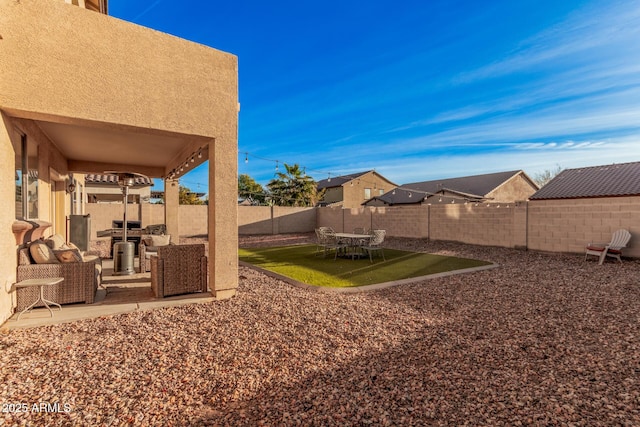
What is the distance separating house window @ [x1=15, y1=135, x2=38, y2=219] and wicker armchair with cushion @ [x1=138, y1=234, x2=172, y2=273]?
6.57 feet

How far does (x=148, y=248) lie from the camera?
7406 millimetres

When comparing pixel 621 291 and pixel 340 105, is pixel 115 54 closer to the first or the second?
pixel 621 291

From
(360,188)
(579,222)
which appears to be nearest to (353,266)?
(579,222)

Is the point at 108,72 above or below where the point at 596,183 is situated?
above

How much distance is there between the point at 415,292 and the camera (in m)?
5.50

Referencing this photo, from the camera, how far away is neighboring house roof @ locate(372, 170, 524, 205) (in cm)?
2302

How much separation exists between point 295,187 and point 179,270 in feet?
82.8

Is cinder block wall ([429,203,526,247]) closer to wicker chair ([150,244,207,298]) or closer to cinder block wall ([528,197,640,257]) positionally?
cinder block wall ([528,197,640,257])

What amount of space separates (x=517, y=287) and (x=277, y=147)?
21.9 meters

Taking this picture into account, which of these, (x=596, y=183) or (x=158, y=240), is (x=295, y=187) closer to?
(x=158, y=240)

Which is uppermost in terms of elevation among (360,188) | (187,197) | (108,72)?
(360,188)

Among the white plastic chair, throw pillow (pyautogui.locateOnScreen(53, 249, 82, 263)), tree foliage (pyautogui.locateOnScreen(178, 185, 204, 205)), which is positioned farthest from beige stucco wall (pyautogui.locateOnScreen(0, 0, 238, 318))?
tree foliage (pyautogui.locateOnScreen(178, 185, 204, 205))

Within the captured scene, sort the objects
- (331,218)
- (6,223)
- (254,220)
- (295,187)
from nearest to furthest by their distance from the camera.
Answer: (6,223) → (254,220) → (331,218) → (295,187)

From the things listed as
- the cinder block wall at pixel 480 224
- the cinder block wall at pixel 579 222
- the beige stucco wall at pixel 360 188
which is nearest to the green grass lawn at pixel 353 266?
the cinder block wall at pixel 480 224
